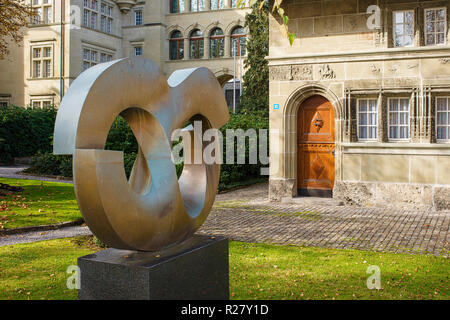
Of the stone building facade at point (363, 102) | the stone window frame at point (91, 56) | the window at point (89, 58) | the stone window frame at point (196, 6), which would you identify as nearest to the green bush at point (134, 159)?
the stone building facade at point (363, 102)

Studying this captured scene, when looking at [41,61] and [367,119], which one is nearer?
[367,119]

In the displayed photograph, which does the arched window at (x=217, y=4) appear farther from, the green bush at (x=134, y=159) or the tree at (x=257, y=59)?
the green bush at (x=134, y=159)

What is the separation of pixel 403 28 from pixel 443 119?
8.61 ft

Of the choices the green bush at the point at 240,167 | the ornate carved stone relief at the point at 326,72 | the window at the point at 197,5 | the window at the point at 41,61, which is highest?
the window at the point at 197,5

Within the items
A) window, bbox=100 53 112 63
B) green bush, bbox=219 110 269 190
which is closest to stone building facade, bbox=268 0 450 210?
green bush, bbox=219 110 269 190

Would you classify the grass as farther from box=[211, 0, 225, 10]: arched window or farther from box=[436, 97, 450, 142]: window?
box=[211, 0, 225, 10]: arched window

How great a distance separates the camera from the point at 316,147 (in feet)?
45.5

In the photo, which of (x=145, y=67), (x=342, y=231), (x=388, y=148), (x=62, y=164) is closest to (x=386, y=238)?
(x=342, y=231)

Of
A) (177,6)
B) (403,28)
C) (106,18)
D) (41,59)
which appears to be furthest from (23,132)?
(403,28)

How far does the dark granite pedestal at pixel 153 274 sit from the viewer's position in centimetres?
407

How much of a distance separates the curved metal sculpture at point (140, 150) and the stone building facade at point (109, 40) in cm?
3229

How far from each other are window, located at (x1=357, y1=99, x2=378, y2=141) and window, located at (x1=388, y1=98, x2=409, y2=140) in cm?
39

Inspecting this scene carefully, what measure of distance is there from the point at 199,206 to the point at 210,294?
0.99m

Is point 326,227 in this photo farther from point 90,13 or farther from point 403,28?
point 90,13
